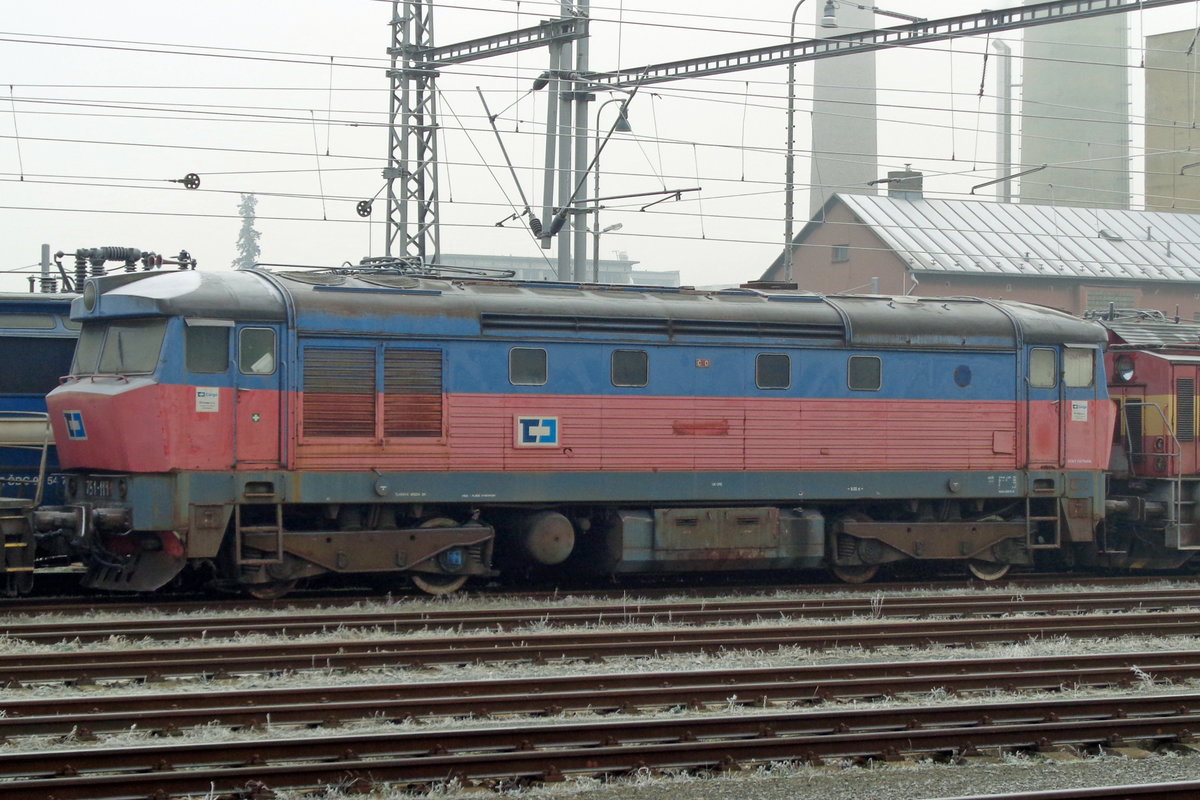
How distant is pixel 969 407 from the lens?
1859 cm

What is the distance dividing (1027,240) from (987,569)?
129 ft

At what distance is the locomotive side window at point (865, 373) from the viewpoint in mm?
17906

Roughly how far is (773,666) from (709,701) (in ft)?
5.95

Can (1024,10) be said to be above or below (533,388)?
above

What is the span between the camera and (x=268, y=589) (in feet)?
51.5

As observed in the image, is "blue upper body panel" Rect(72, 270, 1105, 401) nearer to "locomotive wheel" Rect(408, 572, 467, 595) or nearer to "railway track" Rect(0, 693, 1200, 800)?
"locomotive wheel" Rect(408, 572, 467, 595)

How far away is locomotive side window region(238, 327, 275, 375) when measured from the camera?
1498 centimetres

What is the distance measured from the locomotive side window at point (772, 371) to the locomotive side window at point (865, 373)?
900 millimetres

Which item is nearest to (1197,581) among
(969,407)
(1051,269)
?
(969,407)

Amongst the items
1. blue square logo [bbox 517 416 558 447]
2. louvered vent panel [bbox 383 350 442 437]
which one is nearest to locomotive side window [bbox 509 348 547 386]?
blue square logo [bbox 517 416 558 447]

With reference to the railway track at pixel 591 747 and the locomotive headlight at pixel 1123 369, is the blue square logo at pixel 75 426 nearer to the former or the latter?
the railway track at pixel 591 747

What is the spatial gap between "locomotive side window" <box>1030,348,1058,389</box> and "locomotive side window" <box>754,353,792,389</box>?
393 cm

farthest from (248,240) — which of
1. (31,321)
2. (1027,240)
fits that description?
(31,321)

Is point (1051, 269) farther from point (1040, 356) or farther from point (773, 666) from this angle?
point (773, 666)
